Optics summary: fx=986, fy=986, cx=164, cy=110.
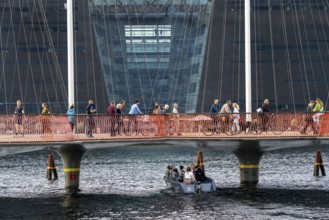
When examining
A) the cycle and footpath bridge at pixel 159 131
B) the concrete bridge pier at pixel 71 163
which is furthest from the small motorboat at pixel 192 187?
the concrete bridge pier at pixel 71 163

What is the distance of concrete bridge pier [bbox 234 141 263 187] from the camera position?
6650 cm

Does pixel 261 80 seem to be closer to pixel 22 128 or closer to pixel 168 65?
pixel 168 65

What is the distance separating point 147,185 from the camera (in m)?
70.9

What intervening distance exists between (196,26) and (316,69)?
20.5 meters

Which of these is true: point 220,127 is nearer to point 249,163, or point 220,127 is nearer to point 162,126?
point 162,126

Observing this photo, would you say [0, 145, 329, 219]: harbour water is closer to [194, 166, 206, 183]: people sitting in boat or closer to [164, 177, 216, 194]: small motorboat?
[164, 177, 216, 194]: small motorboat

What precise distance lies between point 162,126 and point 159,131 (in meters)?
0.36

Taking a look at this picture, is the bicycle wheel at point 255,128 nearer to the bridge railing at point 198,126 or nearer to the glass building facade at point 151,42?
the bridge railing at point 198,126

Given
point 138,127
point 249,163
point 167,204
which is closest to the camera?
point 167,204

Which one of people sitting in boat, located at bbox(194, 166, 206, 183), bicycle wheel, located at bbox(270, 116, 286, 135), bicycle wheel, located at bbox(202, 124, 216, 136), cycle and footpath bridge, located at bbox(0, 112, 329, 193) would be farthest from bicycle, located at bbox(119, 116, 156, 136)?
bicycle wheel, located at bbox(270, 116, 286, 135)

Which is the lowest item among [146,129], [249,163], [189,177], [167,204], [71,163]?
[167,204]

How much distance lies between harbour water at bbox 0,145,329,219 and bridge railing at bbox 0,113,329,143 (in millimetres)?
3876

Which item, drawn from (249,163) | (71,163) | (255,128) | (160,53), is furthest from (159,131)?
(160,53)

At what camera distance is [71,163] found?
2501 inches
